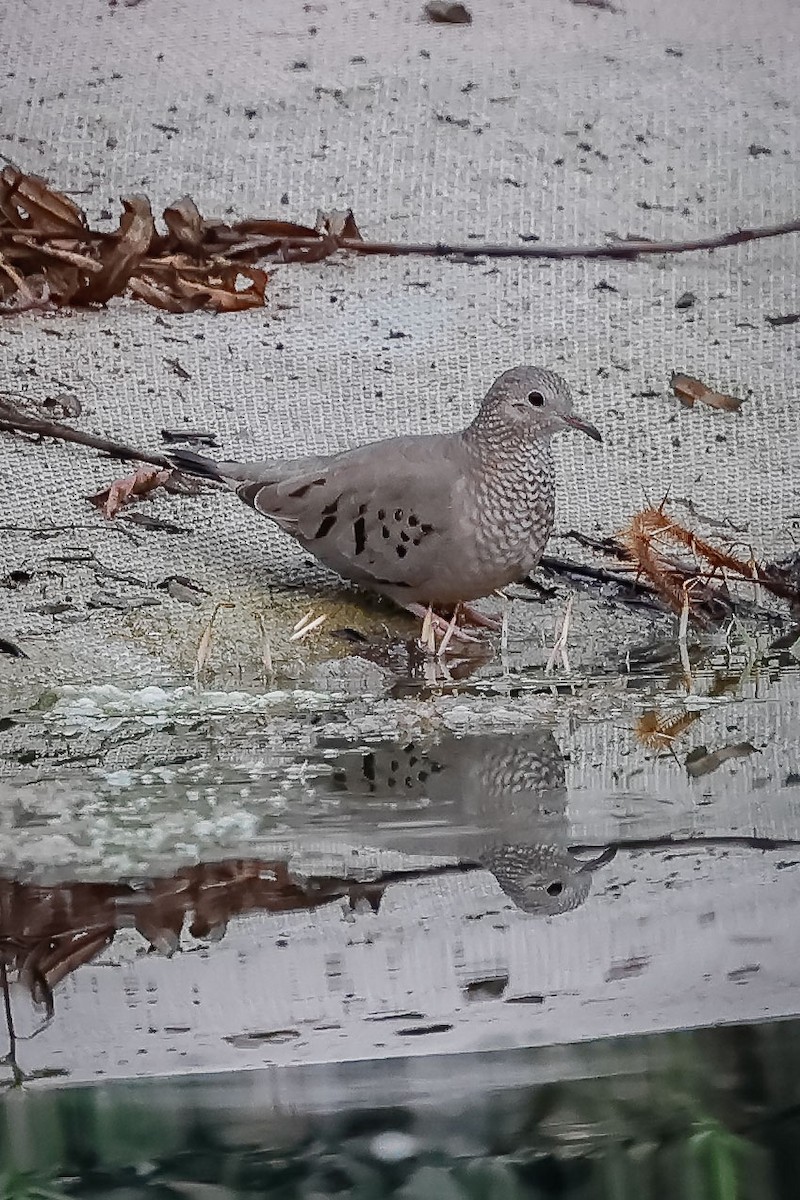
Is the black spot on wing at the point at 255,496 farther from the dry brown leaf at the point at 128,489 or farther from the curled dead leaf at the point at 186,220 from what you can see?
the curled dead leaf at the point at 186,220

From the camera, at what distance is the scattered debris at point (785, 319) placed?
71 centimetres

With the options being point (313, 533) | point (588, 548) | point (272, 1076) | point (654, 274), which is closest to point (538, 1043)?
Answer: point (272, 1076)

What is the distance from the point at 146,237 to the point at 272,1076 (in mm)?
578

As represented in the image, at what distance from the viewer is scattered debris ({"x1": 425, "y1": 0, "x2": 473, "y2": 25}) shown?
0.74 m

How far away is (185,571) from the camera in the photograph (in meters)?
0.62

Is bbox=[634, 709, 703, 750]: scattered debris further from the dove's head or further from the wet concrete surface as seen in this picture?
the dove's head

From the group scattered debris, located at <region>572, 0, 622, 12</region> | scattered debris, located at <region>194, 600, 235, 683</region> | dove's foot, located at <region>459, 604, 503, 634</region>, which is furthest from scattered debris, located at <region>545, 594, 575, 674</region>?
scattered debris, located at <region>572, 0, 622, 12</region>

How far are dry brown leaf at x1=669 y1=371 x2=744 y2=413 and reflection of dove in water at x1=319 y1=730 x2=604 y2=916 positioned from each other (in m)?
0.32

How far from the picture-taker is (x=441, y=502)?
20.2 inches

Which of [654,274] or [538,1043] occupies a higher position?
[654,274]

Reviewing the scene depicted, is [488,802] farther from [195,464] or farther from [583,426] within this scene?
[195,464]

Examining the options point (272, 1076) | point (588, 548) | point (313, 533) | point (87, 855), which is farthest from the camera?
point (588, 548)

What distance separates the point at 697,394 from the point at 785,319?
0.06 metres

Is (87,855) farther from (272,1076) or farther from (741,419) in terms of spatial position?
(741,419)
